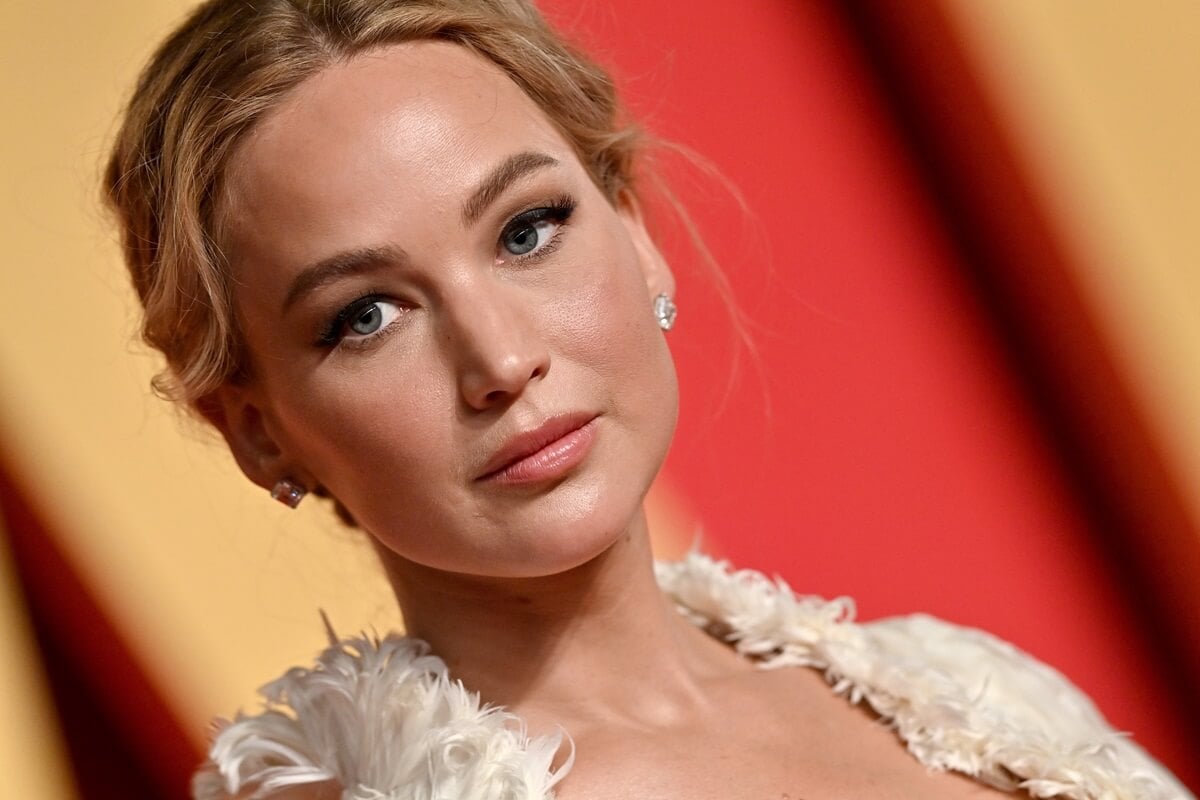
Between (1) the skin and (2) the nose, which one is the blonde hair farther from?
(2) the nose

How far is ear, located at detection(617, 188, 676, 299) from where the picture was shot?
1.09 meters

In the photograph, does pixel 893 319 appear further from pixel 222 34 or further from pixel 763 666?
pixel 222 34

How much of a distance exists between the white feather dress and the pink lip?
16cm

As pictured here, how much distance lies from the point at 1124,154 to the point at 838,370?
0.43 meters

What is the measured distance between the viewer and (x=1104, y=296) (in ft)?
5.41

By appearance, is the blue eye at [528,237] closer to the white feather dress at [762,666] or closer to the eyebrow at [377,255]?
the eyebrow at [377,255]

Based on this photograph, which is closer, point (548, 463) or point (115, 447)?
point (548, 463)

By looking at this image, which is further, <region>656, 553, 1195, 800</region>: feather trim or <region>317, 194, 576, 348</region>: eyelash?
<region>656, 553, 1195, 800</region>: feather trim

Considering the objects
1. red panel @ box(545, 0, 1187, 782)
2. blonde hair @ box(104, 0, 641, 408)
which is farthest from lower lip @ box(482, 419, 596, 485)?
red panel @ box(545, 0, 1187, 782)

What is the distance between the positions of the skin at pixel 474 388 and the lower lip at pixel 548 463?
1 cm

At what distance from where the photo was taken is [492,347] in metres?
0.86

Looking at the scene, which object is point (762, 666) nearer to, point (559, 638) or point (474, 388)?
point (559, 638)

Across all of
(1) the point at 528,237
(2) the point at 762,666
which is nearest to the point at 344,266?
(1) the point at 528,237

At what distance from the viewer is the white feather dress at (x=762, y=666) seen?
2.88ft
